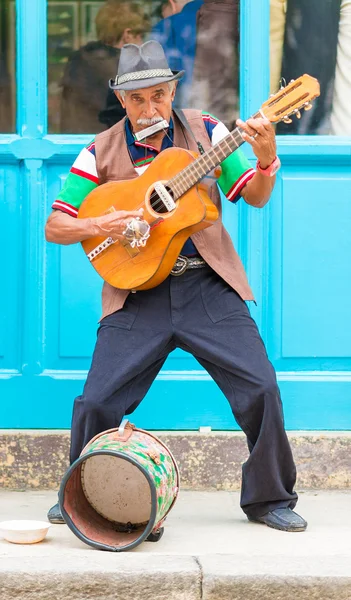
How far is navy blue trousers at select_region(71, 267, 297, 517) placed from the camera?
13.6 feet

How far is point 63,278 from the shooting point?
5.22 m

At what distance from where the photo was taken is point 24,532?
3.99 m

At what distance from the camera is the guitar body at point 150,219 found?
4.15 metres

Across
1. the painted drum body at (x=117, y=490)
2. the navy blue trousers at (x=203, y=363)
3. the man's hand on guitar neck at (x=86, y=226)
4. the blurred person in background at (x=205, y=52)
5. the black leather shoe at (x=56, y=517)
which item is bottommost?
the black leather shoe at (x=56, y=517)

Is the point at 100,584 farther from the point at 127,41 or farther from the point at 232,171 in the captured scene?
the point at 127,41

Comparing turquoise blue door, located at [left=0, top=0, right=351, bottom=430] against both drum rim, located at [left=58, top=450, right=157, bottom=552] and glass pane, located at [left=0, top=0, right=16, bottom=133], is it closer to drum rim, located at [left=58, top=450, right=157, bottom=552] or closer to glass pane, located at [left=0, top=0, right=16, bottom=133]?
glass pane, located at [left=0, top=0, right=16, bottom=133]

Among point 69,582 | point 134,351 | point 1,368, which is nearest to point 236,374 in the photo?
point 134,351

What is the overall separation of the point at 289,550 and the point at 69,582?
2.72 ft

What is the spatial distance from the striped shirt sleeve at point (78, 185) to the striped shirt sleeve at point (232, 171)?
50cm

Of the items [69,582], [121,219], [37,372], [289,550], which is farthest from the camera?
[37,372]

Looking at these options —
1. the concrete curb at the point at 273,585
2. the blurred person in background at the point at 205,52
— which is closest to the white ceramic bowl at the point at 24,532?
the concrete curb at the point at 273,585

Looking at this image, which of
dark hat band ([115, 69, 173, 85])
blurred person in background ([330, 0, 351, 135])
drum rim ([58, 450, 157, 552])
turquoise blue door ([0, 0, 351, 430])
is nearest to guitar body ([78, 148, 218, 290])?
dark hat band ([115, 69, 173, 85])

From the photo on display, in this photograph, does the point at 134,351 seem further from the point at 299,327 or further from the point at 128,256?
the point at 299,327

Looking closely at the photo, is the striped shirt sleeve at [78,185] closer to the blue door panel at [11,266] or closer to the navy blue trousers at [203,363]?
the navy blue trousers at [203,363]
